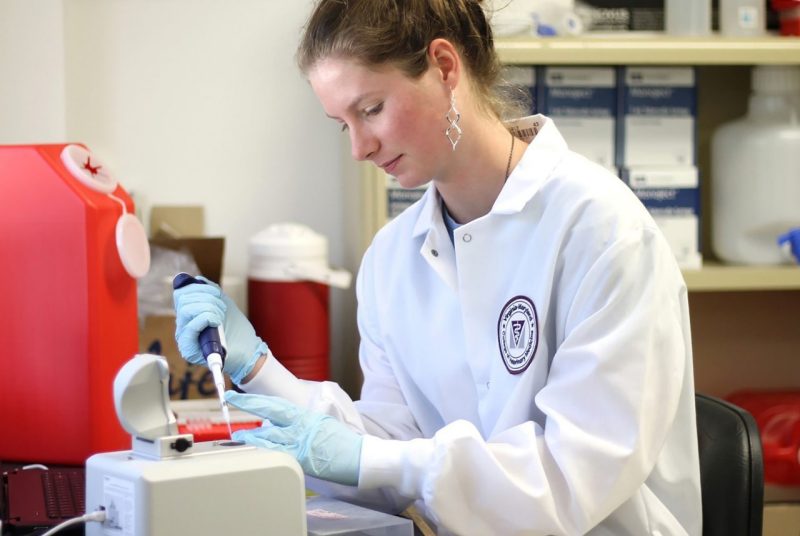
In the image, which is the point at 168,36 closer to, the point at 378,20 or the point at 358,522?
the point at 378,20

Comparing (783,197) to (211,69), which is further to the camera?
(211,69)

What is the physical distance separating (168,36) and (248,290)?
573mm

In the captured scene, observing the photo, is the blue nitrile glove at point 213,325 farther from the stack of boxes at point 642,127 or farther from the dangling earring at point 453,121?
the stack of boxes at point 642,127

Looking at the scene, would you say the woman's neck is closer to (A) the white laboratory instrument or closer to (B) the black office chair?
(B) the black office chair

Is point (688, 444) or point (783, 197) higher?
point (783, 197)

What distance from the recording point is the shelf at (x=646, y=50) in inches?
73.8

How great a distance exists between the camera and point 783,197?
2012 millimetres

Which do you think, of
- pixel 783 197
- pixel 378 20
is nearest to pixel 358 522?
pixel 378 20

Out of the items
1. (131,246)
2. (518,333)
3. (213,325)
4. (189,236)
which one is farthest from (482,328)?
(189,236)

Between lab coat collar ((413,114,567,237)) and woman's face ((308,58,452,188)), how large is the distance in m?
0.10

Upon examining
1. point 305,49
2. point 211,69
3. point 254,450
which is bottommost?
point 254,450

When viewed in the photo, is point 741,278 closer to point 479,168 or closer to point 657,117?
point 657,117

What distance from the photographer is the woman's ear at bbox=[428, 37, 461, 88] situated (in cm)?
123

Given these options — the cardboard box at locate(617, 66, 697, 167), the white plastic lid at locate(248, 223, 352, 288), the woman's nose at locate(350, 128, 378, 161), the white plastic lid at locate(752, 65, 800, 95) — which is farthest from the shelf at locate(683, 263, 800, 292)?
the woman's nose at locate(350, 128, 378, 161)
